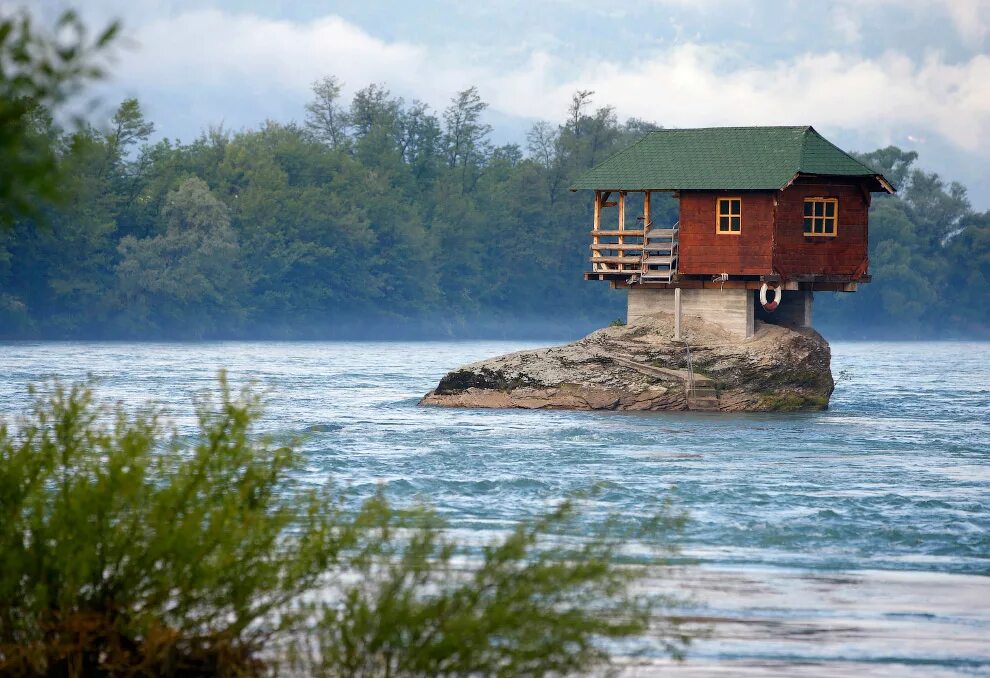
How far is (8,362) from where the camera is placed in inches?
2202

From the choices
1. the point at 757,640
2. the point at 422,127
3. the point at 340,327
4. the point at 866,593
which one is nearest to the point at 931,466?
the point at 866,593

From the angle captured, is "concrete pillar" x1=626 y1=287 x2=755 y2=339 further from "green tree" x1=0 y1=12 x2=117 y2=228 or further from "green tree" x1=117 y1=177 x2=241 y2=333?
"green tree" x1=117 y1=177 x2=241 y2=333

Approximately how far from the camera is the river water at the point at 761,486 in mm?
10938

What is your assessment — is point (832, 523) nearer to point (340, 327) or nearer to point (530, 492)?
point (530, 492)

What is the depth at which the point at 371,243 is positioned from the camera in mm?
108188

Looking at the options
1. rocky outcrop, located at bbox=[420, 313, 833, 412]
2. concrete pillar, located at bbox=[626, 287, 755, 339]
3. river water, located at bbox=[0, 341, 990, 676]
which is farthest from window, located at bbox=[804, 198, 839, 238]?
river water, located at bbox=[0, 341, 990, 676]

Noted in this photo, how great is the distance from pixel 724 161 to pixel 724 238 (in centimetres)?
229

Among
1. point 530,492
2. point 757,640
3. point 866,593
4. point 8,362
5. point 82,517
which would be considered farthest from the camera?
point 8,362

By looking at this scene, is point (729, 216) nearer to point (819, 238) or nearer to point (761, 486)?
point (819, 238)

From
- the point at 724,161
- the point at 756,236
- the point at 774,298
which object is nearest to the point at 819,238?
the point at 756,236

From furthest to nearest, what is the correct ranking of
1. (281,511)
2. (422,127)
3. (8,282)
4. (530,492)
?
1. (422,127)
2. (8,282)
3. (530,492)
4. (281,511)

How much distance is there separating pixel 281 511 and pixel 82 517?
1.07 meters

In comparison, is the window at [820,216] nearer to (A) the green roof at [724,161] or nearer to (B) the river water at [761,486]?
(A) the green roof at [724,161]

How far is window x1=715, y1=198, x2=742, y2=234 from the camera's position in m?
35.8
